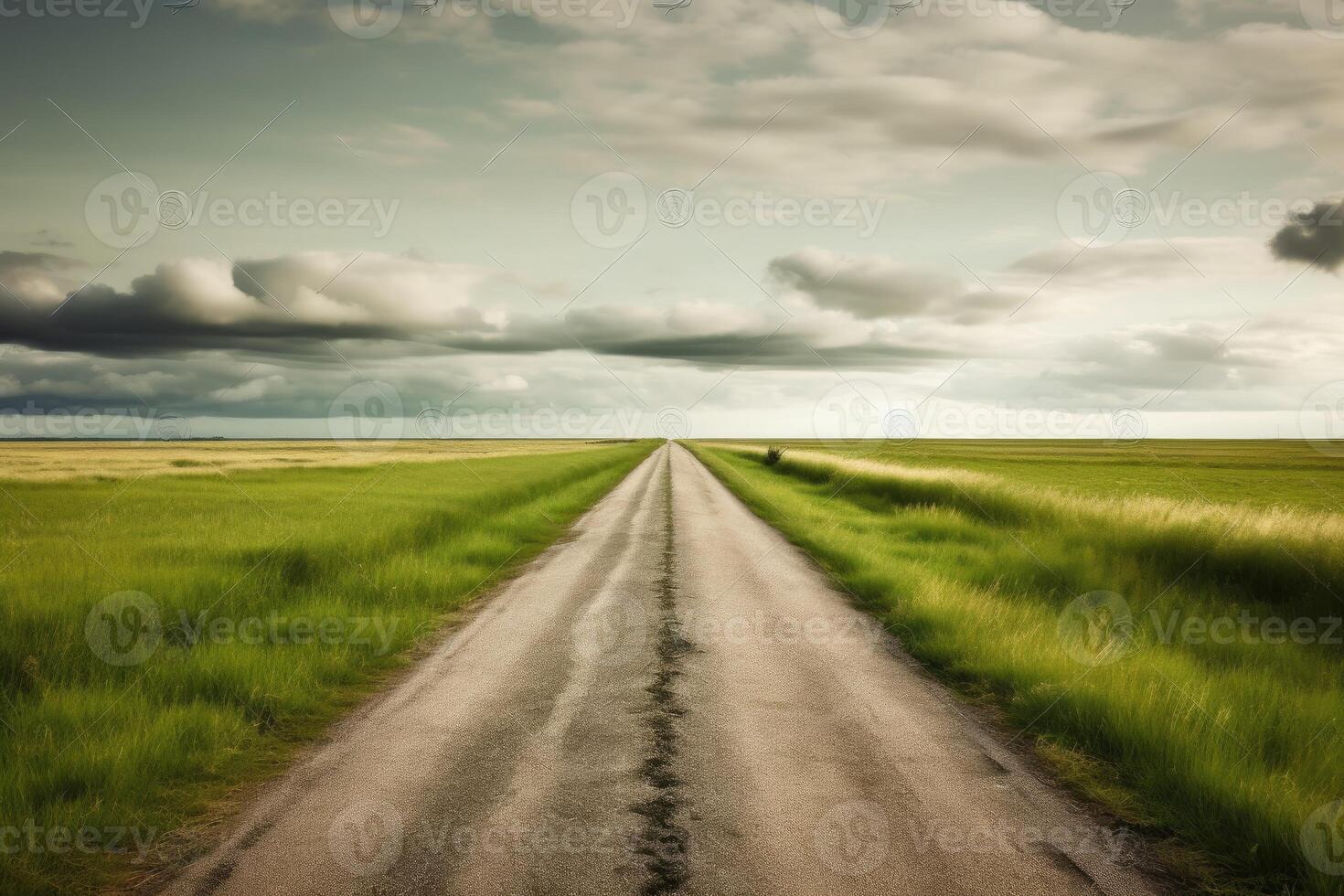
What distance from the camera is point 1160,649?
8.03 metres

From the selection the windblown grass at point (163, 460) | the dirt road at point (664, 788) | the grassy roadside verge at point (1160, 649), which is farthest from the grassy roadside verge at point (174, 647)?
the windblown grass at point (163, 460)

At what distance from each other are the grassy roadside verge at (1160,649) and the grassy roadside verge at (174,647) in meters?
6.48

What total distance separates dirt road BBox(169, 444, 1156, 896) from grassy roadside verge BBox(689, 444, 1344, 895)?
66 centimetres

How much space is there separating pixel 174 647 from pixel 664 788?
236 inches

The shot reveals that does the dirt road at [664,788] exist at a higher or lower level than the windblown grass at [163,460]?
lower

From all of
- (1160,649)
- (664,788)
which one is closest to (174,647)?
(664,788)

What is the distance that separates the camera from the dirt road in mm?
3783

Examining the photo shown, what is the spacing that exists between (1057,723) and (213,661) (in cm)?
810

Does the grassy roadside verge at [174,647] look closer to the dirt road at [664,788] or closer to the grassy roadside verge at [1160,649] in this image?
the dirt road at [664,788]

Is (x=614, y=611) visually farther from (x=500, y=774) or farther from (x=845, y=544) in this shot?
(x=845, y=544)

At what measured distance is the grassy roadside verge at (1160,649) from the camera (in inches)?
176

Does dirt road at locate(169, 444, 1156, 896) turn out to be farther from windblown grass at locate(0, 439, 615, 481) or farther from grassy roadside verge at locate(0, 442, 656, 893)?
windblown grass at locate(0, 439, 615, 481)

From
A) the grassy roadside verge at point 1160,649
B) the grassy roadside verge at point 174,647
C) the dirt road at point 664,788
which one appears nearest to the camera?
the dirt road at point 664,788

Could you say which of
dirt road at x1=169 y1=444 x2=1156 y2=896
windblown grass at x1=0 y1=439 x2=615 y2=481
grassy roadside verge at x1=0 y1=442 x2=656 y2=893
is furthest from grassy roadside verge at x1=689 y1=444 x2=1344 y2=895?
windblown grass at x1=0 y1=439 x2=615 y2=481
